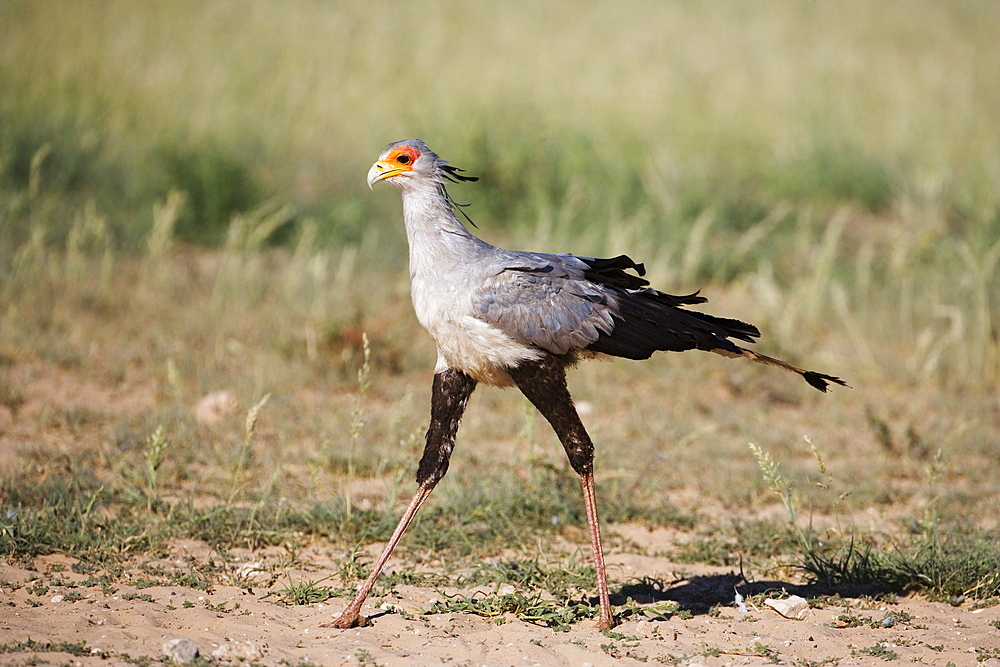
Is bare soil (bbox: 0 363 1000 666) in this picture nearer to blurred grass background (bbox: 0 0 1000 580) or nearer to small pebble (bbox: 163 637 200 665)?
small pebble (bbox: 163 637 200 665)

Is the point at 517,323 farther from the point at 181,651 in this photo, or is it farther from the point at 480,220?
the point at 480,220

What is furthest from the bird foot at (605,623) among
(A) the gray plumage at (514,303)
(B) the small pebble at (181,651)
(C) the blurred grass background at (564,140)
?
(C) the blurred grass background at (564,140)

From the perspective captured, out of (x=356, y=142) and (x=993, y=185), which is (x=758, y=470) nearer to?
(x=993, y=185)

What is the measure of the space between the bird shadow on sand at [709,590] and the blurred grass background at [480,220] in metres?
0.75

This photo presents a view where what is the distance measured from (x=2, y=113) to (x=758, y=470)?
24.7 ft

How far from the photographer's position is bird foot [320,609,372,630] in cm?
372

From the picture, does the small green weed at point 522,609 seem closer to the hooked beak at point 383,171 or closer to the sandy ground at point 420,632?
the sandy ground at point 420,632

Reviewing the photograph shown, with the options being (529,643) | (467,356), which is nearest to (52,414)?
(467,356)

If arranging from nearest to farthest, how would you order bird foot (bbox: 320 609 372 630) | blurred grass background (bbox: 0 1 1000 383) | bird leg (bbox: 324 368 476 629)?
1. bird foot (bbox: 320 609 372 630)
2. bird leg (bbox: 324 368 476 629)
3. blurred grass background (bbox: 0 1 1000 383)

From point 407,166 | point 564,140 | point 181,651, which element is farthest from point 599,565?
point 564,140

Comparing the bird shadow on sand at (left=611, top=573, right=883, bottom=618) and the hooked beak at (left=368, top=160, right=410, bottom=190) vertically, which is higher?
the hooked beak at (left=368, top=160, right=410, bottom=190)

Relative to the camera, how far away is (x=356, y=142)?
10.9m

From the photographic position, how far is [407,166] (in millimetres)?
4148

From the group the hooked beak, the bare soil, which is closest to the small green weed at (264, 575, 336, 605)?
the bare soil
